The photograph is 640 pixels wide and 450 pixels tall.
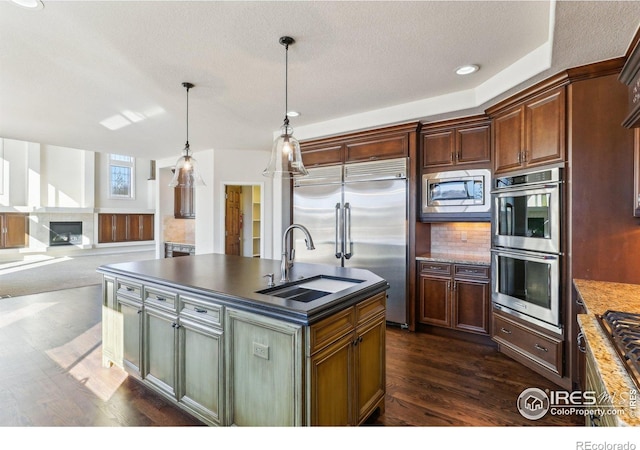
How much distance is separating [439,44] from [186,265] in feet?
8.72

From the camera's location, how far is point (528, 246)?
2779 mm

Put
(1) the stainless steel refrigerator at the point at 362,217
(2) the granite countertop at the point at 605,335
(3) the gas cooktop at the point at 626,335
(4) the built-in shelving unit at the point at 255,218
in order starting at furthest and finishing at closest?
(4) the built-in shelving unit at the point at 255,218, (1) the stainless steel refrigerator at the point at 362,217, (3) the gas cooktop at the point at 626,335, (2) the granite countertop at the point at 605,335

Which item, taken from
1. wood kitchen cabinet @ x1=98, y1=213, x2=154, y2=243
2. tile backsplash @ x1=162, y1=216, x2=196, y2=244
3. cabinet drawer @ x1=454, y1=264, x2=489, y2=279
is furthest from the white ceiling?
wood kitchen cabinet @ x1=98, y1=213, x2=154, y2=243

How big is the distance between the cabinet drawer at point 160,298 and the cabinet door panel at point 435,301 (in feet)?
8.79

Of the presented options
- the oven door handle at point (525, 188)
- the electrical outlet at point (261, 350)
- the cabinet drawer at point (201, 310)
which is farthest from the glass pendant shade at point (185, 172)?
the oven door handle at point (525, 188)

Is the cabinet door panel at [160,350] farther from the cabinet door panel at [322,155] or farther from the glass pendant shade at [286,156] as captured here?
the cabinet door panel at [322,155]

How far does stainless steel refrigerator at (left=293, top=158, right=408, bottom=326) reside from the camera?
3836 mm

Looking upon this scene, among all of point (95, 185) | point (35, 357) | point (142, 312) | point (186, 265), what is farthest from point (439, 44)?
point (95, 185)

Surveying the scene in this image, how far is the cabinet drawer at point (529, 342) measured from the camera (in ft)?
8.43

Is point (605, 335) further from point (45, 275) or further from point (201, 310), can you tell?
point (45, 275)

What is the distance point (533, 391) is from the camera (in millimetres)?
2510

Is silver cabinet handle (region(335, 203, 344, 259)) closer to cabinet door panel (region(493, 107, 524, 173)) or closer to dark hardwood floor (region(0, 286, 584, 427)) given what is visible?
dark hardwood floor (region(0, 286, 584, 427))

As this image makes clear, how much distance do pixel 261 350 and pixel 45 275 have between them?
796 cm

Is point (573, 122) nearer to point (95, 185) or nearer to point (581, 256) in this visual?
point (581, 256)
